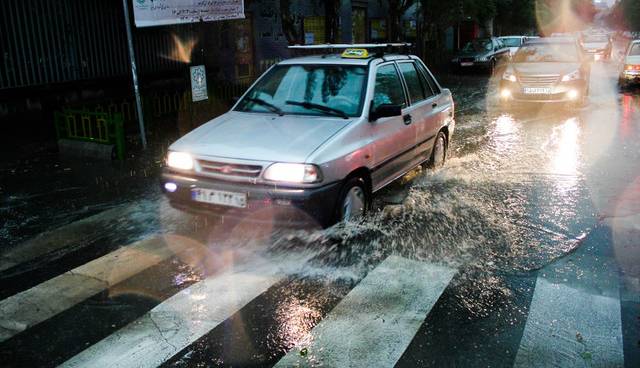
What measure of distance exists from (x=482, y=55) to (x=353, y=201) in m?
21.4

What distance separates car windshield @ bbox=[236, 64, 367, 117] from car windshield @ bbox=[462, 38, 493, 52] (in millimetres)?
21208

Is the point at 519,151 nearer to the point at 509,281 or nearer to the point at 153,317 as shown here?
the point at 509,281

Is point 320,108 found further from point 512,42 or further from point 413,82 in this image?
point 512,42

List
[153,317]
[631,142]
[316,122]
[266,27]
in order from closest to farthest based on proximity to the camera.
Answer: [153,317] → [316,122] → [631,142] → [266,27]

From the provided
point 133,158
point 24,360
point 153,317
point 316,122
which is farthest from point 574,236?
point 133,158

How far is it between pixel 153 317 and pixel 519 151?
7.29 metres

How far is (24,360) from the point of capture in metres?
3.63

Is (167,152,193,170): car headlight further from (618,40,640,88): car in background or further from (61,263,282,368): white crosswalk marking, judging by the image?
(618,40,640,88): car in background

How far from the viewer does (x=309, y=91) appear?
6250 millimetres

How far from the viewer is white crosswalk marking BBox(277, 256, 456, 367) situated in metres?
3.60

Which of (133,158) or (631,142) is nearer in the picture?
(133,158)

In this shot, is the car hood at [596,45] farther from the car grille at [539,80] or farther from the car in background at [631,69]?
the car grille at [539,80]

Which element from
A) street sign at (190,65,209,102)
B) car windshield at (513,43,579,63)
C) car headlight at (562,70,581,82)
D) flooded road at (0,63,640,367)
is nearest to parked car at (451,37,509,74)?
car windshield at (513,43,579,63)

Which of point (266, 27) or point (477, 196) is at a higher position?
A: point (266, 27)
